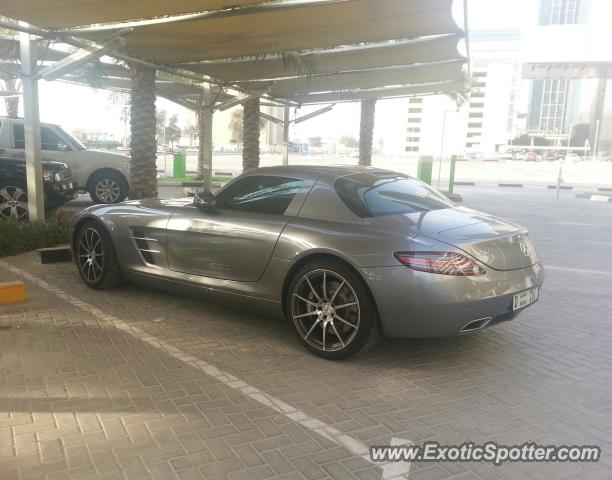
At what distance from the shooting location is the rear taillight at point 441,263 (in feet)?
12.1

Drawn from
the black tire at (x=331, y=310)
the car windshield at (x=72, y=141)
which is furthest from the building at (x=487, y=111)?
the black tire at (x=331, y=310)

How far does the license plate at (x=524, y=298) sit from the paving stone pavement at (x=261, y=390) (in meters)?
0.50

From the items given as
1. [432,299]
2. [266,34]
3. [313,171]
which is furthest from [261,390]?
[266,34]

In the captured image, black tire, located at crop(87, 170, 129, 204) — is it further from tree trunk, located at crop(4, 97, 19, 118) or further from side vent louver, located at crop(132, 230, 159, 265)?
tree trunk, located at crop(4, 97, 19, 118)

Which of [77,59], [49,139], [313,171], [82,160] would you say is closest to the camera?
[313,171]

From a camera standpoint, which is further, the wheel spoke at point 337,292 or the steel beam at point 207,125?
the steel beam at point 207,125

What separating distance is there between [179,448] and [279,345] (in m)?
1.63

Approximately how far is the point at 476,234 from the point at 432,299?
670 millimetres

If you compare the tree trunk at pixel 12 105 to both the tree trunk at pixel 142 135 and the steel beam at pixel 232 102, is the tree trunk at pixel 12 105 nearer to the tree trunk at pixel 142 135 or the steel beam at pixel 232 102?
the steel beam at pixel 232 102

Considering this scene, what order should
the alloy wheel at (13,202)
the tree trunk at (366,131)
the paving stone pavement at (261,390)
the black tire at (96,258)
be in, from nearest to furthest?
the paving stone pavement at (261,390)
the black tire at (96,258)
the alloy wheel at (13,202)
the tree trunk at (366,131)

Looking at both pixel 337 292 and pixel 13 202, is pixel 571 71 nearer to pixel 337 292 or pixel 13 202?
pixel 13 202

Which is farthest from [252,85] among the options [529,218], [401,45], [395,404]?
[395,404]

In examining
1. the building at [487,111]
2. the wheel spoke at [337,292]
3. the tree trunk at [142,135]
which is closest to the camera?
the wheel spoke at [337,292]

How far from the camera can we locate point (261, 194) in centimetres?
474
